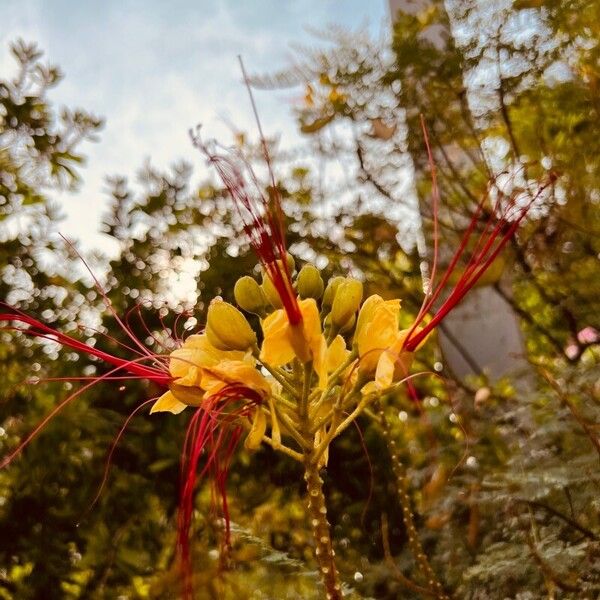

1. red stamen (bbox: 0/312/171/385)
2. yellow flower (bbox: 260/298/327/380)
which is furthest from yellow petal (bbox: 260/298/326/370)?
red stamen (bbox: 0/312/171/385)

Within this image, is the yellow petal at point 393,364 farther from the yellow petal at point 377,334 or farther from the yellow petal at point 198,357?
the yellow petal at point 198,357

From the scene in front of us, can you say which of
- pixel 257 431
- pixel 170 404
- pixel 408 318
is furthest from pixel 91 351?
pixel 408 318

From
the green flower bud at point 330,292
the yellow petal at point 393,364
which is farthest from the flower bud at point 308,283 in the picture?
the yellow petal at point 393,364

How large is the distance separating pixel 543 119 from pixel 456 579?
960mm

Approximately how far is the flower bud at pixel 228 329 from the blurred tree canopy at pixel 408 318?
1.10 feet

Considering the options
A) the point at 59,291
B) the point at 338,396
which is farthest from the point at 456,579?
the point at 59,291

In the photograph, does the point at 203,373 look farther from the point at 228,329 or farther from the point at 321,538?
the point at 321,538

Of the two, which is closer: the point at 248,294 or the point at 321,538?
the point at 321,538

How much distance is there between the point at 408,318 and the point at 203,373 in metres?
1.26

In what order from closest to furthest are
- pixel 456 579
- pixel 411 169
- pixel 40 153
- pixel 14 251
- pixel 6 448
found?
pixel 456 579, pixel 6 448, pixel 14 251, pixel 40 153, pixel 411 169

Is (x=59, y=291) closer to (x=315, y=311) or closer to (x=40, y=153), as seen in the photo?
(x=40, y=153)

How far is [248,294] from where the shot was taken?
2.34 feet

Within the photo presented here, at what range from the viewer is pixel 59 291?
141cm

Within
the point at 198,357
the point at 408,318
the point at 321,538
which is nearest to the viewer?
the point at 321,538
